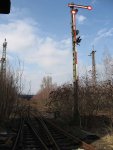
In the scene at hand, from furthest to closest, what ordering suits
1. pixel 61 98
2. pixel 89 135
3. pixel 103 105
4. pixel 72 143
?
pixel 61 98, pixel 103 105, pixel 89 135, pixel 72 143

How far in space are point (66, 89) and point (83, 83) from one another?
3.78 m

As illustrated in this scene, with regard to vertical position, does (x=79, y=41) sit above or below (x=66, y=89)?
above

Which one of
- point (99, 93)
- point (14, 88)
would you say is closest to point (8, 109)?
point (14, 88)

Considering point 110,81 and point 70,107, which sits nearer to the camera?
point 110,81

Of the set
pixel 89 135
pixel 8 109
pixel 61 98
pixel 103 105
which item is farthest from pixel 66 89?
pixel 89 135

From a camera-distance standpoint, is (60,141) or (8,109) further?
(8,109)

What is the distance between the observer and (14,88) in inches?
968

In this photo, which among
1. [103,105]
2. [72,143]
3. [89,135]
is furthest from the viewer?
[103,105]

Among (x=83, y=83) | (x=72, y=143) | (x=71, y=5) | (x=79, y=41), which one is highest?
(x=71, y=5)

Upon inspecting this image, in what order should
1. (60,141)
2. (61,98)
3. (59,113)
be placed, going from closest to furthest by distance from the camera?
(60,141) → (61,98) → (59,113)

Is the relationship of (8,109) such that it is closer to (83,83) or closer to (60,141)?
(83,83)

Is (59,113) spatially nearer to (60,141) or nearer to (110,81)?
(110,81)

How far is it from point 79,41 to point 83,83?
8.75ft

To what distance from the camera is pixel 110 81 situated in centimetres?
1897
